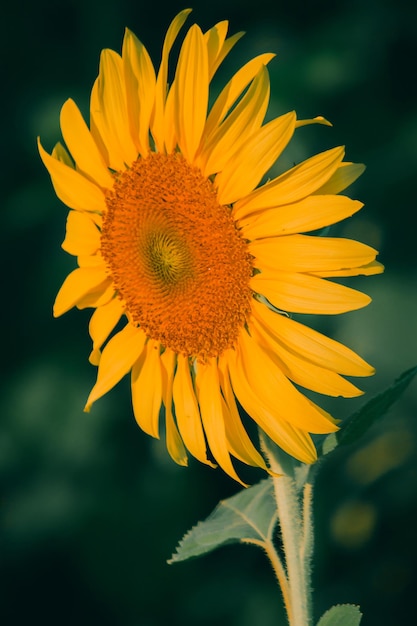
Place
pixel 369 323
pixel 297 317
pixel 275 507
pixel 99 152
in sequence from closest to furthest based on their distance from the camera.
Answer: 1. pixel 99 152
2. pixel 275 507
3. pixel 297 317
4. pixel 369 323

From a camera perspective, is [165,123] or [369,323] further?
[369,323]

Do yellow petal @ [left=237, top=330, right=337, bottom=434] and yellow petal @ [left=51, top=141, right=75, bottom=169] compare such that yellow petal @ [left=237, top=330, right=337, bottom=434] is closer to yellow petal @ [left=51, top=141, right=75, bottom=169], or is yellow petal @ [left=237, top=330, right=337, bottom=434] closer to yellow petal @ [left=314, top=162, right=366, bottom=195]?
yellow petal @ [left=314, top=162, right=366, bottom=195]

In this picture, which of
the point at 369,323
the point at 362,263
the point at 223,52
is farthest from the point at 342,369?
the point at 369,323

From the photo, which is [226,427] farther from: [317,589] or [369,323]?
[317,589]

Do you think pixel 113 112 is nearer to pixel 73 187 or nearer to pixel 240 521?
pixel 73 187

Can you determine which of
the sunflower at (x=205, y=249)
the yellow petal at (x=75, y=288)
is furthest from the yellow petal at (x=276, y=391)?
the yellow petal at (x=75, y=288)
